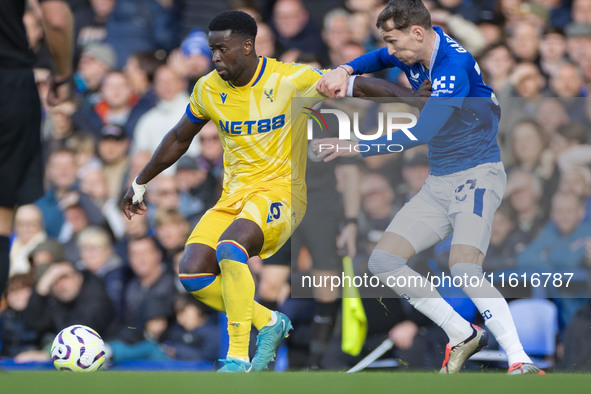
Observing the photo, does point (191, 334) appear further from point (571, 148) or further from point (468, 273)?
point (571, 148)

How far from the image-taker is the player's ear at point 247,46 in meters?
6.52

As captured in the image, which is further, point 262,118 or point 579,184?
point 579,184

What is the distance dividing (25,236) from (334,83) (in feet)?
14.4

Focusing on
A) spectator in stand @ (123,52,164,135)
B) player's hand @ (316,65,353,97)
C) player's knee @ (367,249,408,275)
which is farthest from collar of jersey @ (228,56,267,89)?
spectator in stand @ (123,52,164,135)

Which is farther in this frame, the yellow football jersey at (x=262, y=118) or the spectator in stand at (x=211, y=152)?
the spectator in stand at (x=211, y=152)

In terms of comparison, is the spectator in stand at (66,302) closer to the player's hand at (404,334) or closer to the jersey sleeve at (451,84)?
the player's hand at (404,334)

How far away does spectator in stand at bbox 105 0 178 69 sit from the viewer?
392 inches

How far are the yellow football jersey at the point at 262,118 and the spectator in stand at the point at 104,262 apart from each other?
2.59 m

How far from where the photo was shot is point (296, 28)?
9.43m

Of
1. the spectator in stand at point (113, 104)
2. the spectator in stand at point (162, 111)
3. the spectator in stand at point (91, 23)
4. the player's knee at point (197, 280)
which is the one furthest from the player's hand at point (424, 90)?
the spectator in stand at point (91, 23)

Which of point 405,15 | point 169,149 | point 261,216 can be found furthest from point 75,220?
point 405,15

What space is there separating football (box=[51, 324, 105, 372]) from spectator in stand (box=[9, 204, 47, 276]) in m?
2.87

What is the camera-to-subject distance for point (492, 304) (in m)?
6.27

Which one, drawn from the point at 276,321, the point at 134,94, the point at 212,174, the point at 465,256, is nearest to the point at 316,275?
the point at 276,321
